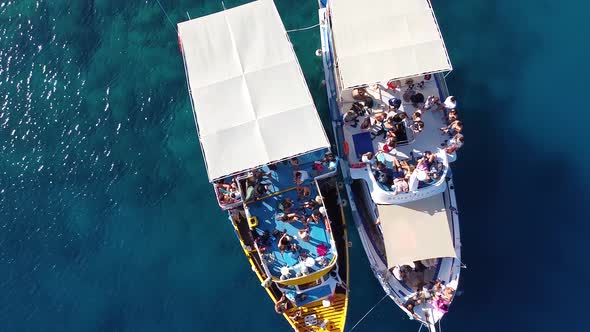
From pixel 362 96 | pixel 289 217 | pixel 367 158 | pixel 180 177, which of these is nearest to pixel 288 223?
pixel 289 217

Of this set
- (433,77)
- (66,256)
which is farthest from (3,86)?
(433,77)

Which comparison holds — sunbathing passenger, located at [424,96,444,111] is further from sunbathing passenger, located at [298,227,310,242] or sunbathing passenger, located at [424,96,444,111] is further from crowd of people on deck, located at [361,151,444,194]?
sunbathing passenger, located at [298,227,310,242]

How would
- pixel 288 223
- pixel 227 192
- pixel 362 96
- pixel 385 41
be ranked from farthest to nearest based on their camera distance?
pixel 362 96, pixel 227 192, pixel 288 223, pixel 385 41

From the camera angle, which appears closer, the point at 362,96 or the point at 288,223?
the point at 288,223

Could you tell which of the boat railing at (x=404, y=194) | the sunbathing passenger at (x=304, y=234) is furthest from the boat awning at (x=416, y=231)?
the sunbathing passenger at (x=304, y=234)

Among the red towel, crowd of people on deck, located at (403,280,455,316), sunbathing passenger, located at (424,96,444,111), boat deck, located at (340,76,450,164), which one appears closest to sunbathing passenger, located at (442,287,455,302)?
crowd of people on deck, located at (403,280,455,316)

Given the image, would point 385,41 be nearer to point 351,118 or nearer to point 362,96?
point 362,96
